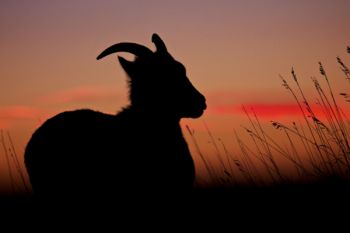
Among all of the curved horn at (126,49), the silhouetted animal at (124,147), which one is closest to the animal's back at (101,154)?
the silhouetted animal at (124,147)

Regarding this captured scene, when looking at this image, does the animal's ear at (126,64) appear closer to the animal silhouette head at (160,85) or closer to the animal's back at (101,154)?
the animal silhouette head at (160,85)

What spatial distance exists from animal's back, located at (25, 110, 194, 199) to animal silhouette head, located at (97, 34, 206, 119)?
25 centimetres

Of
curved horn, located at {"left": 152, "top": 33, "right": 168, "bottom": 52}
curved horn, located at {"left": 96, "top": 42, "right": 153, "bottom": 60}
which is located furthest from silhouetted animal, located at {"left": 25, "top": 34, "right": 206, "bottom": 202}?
curved horn, located at {"left": 152, "top": 33, "right": 168, "bottom": 52}

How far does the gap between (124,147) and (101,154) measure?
0.96ft

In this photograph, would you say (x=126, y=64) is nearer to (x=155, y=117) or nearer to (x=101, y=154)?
(x=155, y=117)

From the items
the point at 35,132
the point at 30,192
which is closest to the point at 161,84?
the point at 35,132

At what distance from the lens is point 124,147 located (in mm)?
5895

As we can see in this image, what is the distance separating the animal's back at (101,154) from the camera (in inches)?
225

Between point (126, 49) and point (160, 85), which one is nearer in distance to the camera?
point (126, 49)

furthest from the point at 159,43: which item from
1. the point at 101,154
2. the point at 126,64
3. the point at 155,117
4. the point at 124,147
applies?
the point at 101,154

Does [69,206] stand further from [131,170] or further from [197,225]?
[197,225]

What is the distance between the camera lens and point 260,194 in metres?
5.95

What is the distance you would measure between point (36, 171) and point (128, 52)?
1.85m

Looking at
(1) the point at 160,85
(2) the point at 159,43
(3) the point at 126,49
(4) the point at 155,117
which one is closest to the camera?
(3) the point at 126,49
